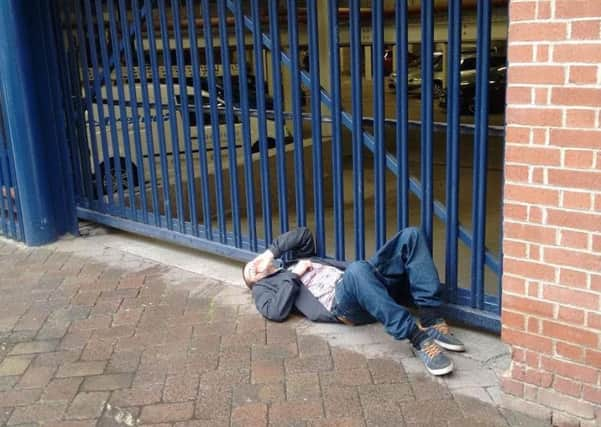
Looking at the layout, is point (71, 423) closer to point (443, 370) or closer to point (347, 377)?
point (347, 377)

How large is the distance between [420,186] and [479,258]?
1.72ft

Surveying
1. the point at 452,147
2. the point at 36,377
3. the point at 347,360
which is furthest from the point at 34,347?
the point at 452,147

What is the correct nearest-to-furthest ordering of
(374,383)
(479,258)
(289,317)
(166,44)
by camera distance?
(374,383)
(479,258)
(289,317)
(166,44)

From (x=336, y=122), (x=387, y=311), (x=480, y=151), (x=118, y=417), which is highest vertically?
(x=336, y=122)

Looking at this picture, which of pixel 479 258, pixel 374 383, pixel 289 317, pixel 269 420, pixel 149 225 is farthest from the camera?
pixel 149 225

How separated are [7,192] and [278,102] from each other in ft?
9.16

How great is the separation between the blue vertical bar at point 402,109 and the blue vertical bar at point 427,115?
11cm

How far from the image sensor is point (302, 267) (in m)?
4.33

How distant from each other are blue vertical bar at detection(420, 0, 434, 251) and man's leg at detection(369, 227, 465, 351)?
109 mm

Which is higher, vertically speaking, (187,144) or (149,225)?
(187,144)

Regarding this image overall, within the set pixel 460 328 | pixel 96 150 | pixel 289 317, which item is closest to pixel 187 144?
pixel 96 150

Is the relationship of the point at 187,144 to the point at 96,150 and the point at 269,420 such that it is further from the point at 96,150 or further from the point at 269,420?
the point at 269,420

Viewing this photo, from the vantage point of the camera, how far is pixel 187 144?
5.21 meters

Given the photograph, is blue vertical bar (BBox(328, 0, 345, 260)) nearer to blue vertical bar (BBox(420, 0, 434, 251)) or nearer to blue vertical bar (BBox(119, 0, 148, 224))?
blue vertical bar (BBox(420, 0, 434, 251))
